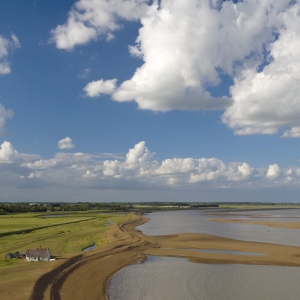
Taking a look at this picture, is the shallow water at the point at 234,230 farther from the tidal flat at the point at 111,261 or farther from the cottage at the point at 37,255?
the cottage at the point at 37,255

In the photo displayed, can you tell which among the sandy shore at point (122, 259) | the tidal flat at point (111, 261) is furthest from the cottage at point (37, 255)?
the sandy shore at point (122, 259)

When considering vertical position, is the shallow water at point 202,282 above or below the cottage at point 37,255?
below

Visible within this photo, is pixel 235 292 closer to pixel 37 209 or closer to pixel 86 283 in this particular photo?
pixel 86 283

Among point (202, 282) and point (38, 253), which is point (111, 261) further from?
point (202, 282)

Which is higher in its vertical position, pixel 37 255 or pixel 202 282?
pixel 37 255

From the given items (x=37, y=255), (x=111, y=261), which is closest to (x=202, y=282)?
(x=111, y=261)

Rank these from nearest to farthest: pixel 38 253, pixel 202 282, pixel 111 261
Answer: pixel 202 282 < pixel 38 253 < pixel 111 261

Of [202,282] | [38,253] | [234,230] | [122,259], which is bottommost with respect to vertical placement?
[202,282]
